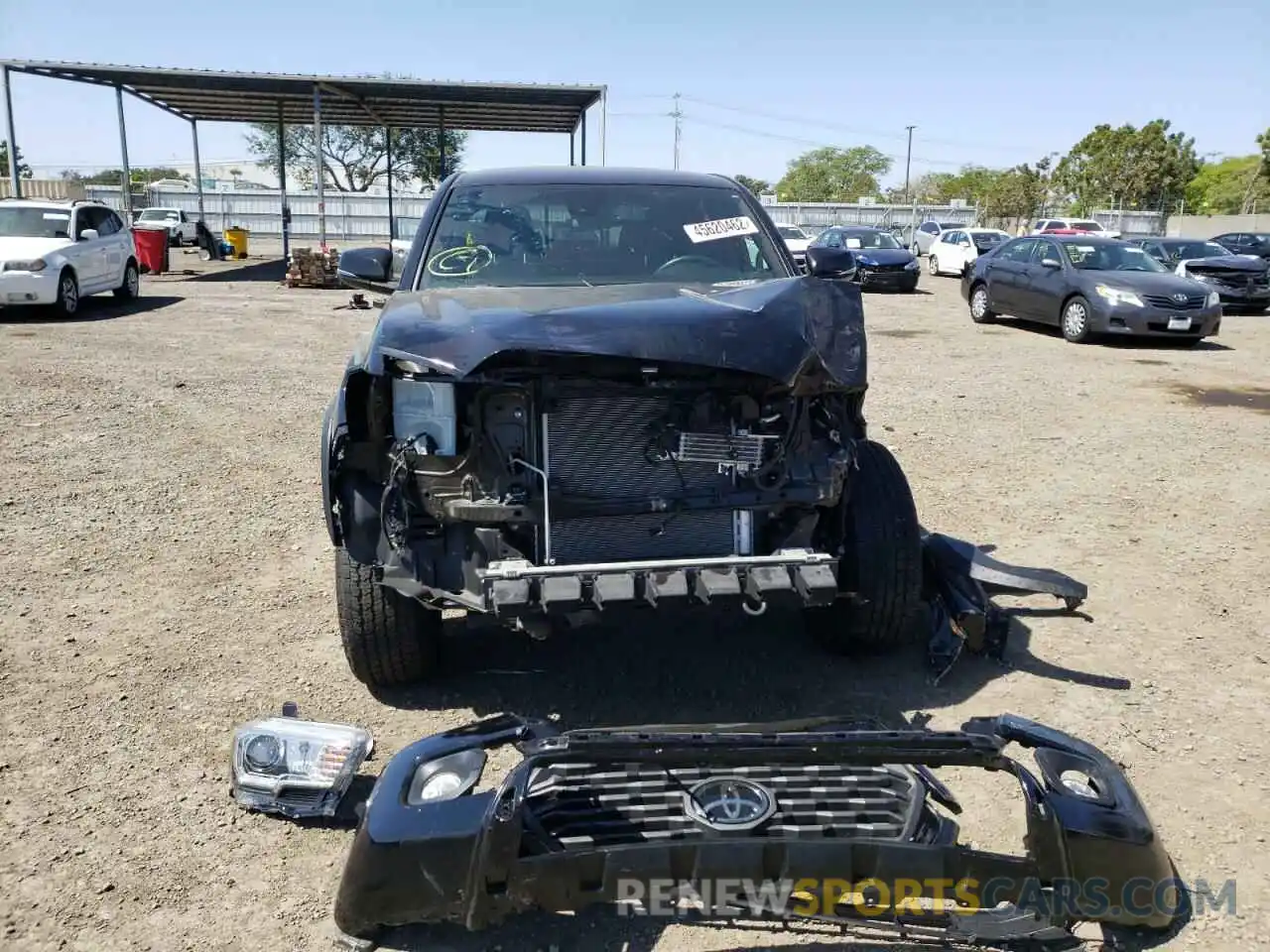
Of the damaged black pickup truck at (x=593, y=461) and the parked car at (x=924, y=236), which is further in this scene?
the parked car at (x=924, y=236)

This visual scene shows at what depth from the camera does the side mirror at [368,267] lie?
14.8 feet

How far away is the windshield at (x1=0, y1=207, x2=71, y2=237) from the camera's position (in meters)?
13.9

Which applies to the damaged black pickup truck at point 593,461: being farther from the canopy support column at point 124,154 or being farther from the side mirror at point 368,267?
the canopy support column at point 124,154

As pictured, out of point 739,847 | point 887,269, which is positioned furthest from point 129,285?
point 739,847

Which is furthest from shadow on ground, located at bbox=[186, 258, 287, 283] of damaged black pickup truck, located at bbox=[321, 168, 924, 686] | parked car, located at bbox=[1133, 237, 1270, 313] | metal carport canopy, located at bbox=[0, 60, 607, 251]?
damaged black pickup truck, located at bbox=[321, 168, 924, 686]

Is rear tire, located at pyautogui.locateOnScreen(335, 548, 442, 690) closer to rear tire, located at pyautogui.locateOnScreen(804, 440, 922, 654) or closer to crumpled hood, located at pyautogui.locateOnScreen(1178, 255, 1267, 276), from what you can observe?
rear tire, located at pyautogui.locateOnScreen(804, 440, 922, 654)

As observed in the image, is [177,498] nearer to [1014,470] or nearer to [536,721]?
[536,721]

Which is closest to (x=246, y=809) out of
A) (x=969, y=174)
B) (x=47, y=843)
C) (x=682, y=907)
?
(x=47, y=843)

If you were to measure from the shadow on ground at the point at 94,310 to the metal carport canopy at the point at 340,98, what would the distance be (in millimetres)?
6922

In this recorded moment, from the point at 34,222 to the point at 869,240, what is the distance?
16.2 meters

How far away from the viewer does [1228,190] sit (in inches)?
2736

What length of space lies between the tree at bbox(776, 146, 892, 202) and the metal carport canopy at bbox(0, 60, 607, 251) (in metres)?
65.2

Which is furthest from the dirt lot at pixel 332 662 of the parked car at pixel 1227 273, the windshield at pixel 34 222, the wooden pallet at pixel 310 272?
the wooden pallet at pixel 310 272

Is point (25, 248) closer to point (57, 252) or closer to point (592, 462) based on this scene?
point (57, 252)
